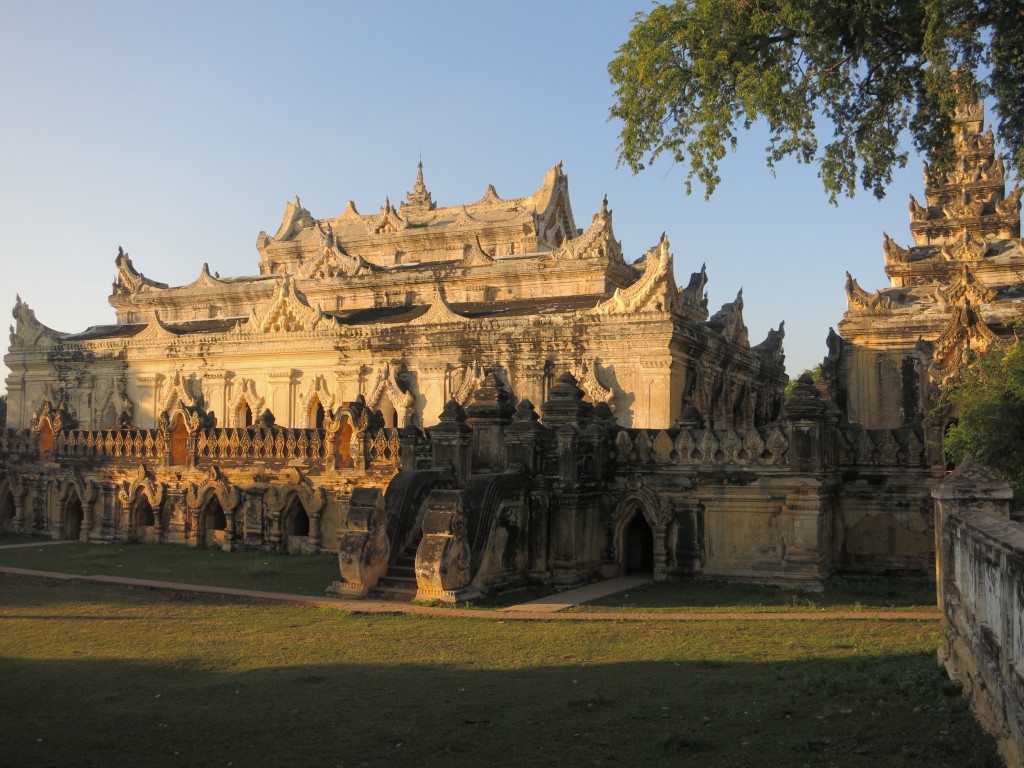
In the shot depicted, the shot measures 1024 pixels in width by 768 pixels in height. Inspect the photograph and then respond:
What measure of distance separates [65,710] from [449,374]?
25.1 meters

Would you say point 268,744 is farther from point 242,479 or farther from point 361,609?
point 242,479

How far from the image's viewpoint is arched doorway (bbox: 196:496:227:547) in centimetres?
2617

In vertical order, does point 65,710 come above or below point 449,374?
below

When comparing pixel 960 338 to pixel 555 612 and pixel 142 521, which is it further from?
pixel 142 521

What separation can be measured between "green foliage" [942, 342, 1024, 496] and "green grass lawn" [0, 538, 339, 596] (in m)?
11.2

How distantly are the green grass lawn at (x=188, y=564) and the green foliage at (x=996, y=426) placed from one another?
1117 centimetres

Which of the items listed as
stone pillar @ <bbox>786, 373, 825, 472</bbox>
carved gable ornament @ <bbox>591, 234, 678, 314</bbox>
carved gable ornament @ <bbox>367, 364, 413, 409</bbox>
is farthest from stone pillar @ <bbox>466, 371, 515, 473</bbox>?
carved gable ornament @ <bbox>367, 364, 413, 409</bbox>

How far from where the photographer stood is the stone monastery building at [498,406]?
19203mm

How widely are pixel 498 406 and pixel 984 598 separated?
1306 cm

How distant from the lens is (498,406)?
20781 mm

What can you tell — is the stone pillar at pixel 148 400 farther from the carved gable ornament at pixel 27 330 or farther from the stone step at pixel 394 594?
the stone step at pixel 394 594

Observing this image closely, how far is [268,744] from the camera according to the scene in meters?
9.12

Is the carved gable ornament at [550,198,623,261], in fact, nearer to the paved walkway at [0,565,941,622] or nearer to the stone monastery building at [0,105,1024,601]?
the stone monastery building at [0,105,1024,601]

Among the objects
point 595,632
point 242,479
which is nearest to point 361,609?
point 595,632
